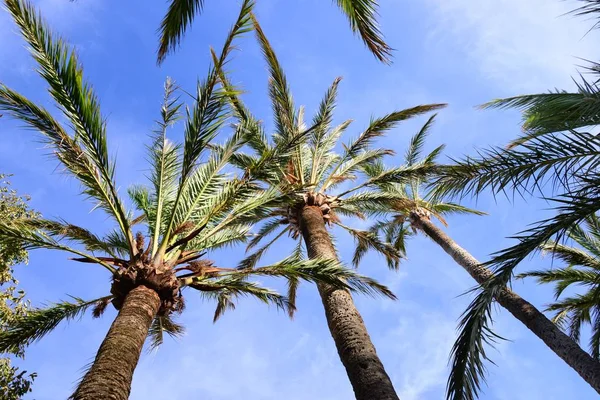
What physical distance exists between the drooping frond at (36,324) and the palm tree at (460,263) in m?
5.86

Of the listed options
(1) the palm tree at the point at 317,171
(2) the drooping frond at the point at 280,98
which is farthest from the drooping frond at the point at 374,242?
(2) the drooping frond at the point at 280,98

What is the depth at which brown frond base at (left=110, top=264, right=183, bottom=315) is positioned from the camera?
698cm

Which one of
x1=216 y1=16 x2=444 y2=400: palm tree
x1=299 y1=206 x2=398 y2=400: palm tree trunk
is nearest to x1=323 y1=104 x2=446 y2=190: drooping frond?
x1=216 y1=16 x2=444 y2=400: palm tree

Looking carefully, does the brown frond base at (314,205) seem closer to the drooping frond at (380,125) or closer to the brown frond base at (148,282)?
the drooping frond at (380,125)

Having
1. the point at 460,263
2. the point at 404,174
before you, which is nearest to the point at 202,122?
the point at 404,174

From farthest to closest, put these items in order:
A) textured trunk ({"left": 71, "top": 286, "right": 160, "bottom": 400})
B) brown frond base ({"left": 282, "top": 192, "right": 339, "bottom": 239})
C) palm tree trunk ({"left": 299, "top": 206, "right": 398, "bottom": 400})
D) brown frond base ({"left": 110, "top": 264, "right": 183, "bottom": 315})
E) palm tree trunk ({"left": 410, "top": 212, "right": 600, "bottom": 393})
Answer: brown frond base ({"left": 282, "top": 192, "right": 339, "bottom": 239}), palm tree trunk ({"left": 410, "top": 212, "right": 600, "bottom": 393}), brown frond base ({"left": 110, "top": 264, "right": 183, "bottom": 315}), palm tree trunk ({"left": 299, "top": 206, "right": 398, "bottom": 400}), textured trunk ({"left": 71, "top": 286, "right": 160, "bottom": 400})

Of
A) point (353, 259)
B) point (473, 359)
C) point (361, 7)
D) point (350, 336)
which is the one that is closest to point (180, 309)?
point (350, 336)

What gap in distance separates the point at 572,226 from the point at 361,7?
3.89m

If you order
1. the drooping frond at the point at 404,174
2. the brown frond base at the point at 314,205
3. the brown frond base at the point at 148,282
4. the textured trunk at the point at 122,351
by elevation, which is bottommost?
the textured trunk at the point at 122,351

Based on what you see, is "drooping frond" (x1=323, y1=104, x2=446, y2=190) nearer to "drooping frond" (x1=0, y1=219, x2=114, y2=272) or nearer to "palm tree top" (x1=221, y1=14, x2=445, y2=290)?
"palm tree top" (x1=221, y1=14, x2=445, y2=290)

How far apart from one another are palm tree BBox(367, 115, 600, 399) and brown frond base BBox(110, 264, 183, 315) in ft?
13.5

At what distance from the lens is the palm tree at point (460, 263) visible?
7.95 m

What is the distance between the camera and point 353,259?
18719mm

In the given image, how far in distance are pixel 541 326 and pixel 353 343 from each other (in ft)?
16.4
